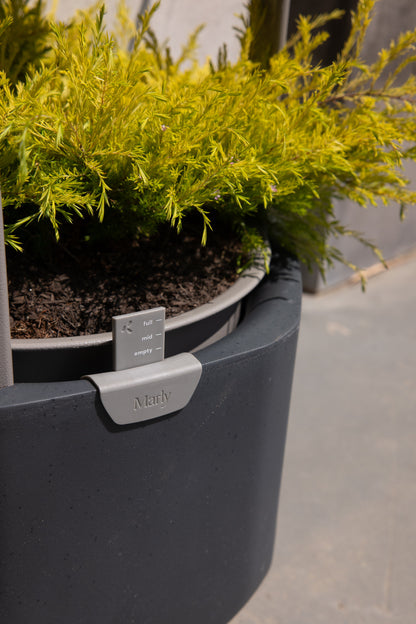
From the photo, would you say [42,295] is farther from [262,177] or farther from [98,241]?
[262,177]

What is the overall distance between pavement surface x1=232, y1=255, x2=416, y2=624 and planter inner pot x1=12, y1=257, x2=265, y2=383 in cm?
73

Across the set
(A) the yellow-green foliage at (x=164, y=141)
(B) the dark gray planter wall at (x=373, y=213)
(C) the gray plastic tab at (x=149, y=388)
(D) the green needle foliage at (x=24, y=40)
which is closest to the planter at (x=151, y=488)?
(C) the gray plastic tab at (x=149, y=388)

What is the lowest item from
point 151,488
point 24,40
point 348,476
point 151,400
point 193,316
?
point 348,476

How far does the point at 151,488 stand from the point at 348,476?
0.97 meters

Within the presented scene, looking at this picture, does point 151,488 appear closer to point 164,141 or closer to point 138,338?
point 138,338

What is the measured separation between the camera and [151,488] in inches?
40.9

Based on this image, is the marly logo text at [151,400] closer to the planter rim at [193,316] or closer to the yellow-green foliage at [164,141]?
the planter rim at [193,316]

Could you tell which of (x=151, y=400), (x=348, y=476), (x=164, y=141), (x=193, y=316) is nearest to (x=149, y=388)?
(x=151, y=400)

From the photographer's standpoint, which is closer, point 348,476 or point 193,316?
point 193,316

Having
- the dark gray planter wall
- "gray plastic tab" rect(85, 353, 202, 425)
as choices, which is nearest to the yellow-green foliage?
"gray plastic tab" rect(85, 353, 202, 425)

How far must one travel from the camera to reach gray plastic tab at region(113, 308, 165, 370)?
939 millimetres

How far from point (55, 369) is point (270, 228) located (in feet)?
2.04

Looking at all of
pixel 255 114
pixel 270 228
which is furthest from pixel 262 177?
pixel 270 228

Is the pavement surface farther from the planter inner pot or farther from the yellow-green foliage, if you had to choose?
the yellow-green foliage
